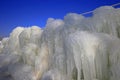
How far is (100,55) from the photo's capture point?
5.04 m

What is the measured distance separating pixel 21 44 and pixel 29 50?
8.28 ft

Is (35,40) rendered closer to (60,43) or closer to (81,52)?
(60,43)

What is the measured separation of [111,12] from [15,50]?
8834 millimetres

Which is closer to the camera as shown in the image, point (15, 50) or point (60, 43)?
point (60, 43)

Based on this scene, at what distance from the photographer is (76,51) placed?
5.29m

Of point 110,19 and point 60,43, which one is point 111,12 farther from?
point 60,43

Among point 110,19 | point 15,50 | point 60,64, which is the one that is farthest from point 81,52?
point 15,50

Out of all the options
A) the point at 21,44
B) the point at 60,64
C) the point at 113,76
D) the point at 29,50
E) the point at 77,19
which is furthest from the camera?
the point at 21,44

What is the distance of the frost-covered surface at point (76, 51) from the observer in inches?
197

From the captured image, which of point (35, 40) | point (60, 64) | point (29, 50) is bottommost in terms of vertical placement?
point (60, 64)

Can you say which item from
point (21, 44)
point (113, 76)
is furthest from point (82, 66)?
point (21, 44)

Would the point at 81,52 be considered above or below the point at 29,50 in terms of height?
below

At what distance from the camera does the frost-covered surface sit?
16.4 feet

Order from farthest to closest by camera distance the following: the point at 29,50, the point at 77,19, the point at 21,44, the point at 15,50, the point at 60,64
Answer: the point at 15,50 < the point at 21,44 < the point at 29,50 < the point at 77,19 < the point at 60,64
